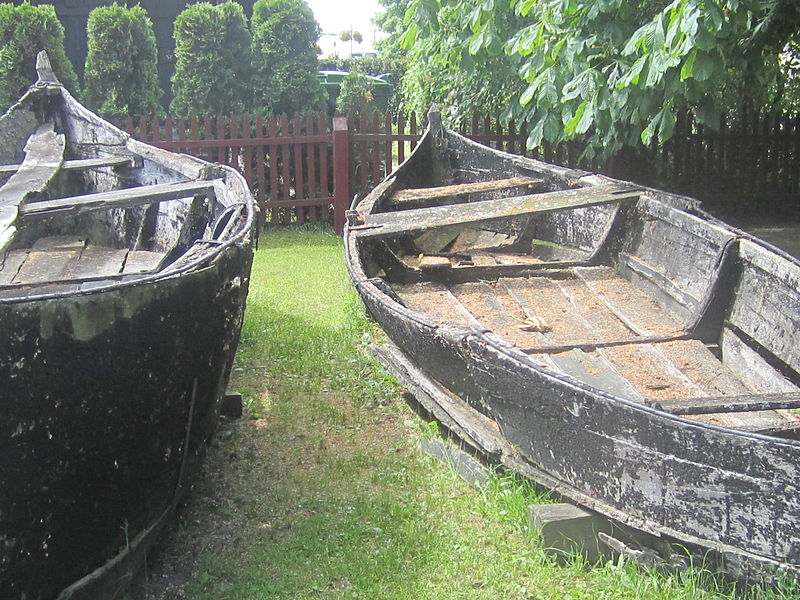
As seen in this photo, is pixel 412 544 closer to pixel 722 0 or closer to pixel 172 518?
pixel 172 518

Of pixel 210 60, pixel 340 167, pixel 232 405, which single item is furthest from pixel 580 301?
pixel 210 60

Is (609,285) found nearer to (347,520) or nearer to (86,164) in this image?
(347,520)

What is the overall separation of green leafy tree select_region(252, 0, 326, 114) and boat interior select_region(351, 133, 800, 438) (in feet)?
20.7

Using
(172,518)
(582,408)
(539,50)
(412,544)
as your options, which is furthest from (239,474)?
(539,50)

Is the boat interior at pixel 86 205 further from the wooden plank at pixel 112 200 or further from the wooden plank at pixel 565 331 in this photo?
the wooden plank at pixel 565 331

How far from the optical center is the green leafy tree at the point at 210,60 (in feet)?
42.5

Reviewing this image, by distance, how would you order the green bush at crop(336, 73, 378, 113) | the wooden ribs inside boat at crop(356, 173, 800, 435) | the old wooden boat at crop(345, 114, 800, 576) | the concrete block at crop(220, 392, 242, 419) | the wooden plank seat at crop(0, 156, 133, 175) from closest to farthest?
1. the old wooden boat at crop(345, 114, 800, 576)
2. the wooden ribs inside boat at crop(356, 173, 800, 435)
3. the concrete block at crop(220, 392, 242, 419)
4. the wooden plank seat at crop(0, 156, 133, 175)
5. the green bush at crop(336, 73, 378, 113)

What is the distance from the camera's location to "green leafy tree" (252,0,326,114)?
514 inches

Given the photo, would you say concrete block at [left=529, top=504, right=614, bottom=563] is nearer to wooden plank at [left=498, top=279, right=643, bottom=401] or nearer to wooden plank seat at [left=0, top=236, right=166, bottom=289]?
wooden plank at [left=498, top=279, right=643, bottom=401]

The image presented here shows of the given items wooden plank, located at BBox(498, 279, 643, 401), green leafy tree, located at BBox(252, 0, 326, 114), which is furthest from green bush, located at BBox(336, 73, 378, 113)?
wooden plank, located at BBox(498, 279, 643, 401)

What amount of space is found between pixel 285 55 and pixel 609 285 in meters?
8.77

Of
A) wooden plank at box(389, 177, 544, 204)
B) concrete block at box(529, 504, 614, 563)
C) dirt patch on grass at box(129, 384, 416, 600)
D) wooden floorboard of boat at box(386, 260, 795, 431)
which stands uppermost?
wooden plank at box(389, 177, 544, 204)

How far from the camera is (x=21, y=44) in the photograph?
11781mm

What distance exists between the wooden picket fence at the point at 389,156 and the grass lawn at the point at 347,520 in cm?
576
